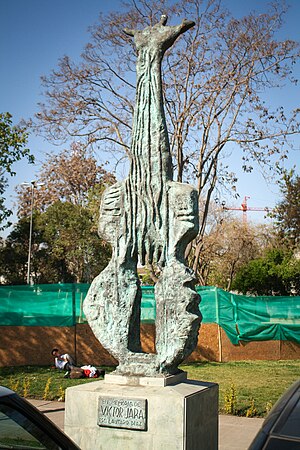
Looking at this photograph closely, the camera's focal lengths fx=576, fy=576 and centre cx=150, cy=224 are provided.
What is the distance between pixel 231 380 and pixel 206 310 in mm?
4155

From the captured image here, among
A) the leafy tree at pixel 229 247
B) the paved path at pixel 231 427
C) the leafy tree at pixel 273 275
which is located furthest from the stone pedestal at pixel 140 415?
the leafy tree at pixel 229 247

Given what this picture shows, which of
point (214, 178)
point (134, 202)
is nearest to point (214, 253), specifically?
point (214, 178)

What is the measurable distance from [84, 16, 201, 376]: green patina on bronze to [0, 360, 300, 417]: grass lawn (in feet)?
14.2

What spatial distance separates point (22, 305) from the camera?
16.4 meters

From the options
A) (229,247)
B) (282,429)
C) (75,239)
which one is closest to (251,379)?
(282,429)

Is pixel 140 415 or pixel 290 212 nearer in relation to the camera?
pixel 140 415

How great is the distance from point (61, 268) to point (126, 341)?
121 ft

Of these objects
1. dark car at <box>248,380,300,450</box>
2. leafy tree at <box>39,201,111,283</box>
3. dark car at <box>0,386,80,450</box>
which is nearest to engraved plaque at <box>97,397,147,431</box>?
dark car at <box>0,386,80,450</box>

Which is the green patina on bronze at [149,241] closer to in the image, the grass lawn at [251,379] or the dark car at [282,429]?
the dark car at [282,429]

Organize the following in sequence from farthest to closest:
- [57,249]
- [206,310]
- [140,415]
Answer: [57,249] → [206,310] → [140,415]

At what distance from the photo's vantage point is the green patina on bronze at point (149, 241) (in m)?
6.07

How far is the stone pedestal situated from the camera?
5.45 metres

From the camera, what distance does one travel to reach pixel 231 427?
8875 millimetres

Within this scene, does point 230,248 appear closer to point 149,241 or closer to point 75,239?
point 75,239
